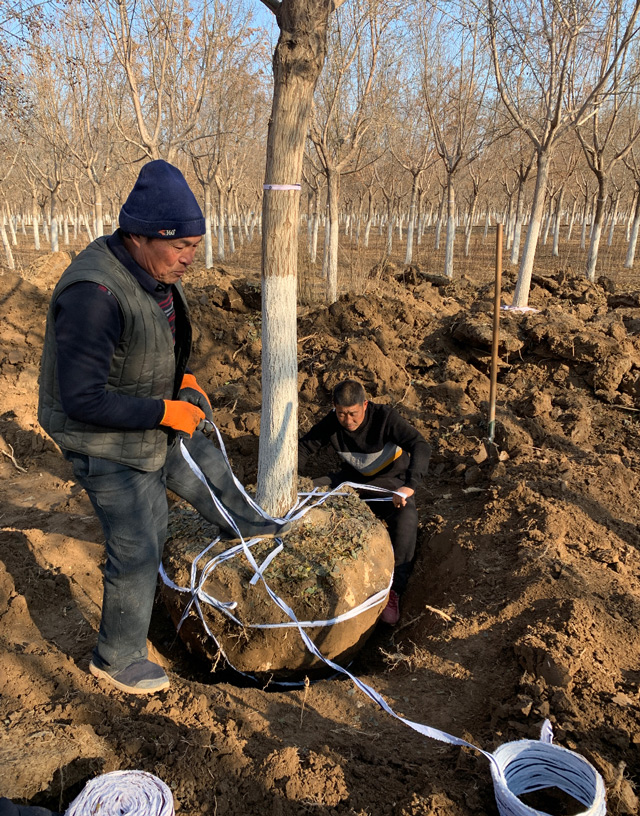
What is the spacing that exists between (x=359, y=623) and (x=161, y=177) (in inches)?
90.1

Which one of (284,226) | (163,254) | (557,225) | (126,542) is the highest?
(557,225)

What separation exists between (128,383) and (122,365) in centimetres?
8

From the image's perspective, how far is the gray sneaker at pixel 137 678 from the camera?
231 cm

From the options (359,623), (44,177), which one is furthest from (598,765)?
(44,177)

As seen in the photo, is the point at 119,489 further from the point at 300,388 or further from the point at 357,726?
the point at 300,388

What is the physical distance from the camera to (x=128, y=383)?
6.82 ft

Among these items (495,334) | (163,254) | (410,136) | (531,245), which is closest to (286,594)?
(163,254)

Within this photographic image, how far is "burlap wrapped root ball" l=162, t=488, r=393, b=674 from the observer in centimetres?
271

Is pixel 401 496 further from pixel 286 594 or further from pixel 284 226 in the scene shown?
pixel 284 226

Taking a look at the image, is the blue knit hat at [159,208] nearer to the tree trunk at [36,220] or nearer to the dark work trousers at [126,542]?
the dark work trousers at [126,542]

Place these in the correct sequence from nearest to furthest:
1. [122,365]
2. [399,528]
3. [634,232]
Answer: [122,365]
[399,528]
[634,232]

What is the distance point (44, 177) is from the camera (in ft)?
61.4

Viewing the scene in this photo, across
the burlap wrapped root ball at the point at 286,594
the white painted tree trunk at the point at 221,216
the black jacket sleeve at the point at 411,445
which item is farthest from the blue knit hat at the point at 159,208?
the white painted tree trunk at the point at 221,216

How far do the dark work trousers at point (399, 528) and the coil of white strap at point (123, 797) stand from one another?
213cm
